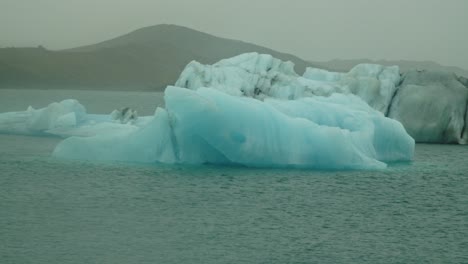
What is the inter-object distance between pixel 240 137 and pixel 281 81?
48.6ft

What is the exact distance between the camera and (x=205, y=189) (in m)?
19.8

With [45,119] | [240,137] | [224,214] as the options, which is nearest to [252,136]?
[240,137]

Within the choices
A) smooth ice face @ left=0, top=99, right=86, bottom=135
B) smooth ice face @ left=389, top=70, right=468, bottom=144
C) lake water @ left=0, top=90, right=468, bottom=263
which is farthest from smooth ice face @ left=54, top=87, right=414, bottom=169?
smooth ice face @ left=389, top=70, right=468, bottom=144

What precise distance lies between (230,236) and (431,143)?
23277 mm

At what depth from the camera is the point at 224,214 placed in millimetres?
16906

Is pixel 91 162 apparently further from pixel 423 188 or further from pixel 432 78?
pixel 432 78

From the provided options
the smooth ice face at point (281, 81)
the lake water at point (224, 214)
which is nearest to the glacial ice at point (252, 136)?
the lake water at point (224, 214)

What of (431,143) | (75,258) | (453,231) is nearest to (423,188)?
(453,231)

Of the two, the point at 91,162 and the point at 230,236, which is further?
the point at 91,162

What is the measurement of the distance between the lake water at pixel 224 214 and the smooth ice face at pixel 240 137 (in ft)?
1.41

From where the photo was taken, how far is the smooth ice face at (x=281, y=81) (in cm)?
3572

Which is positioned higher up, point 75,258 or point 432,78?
point 432,78

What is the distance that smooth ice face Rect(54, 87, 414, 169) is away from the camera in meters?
21.6

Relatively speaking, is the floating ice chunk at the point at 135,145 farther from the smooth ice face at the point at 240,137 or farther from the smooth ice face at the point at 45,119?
the smooth ice face at the point at 45,119
